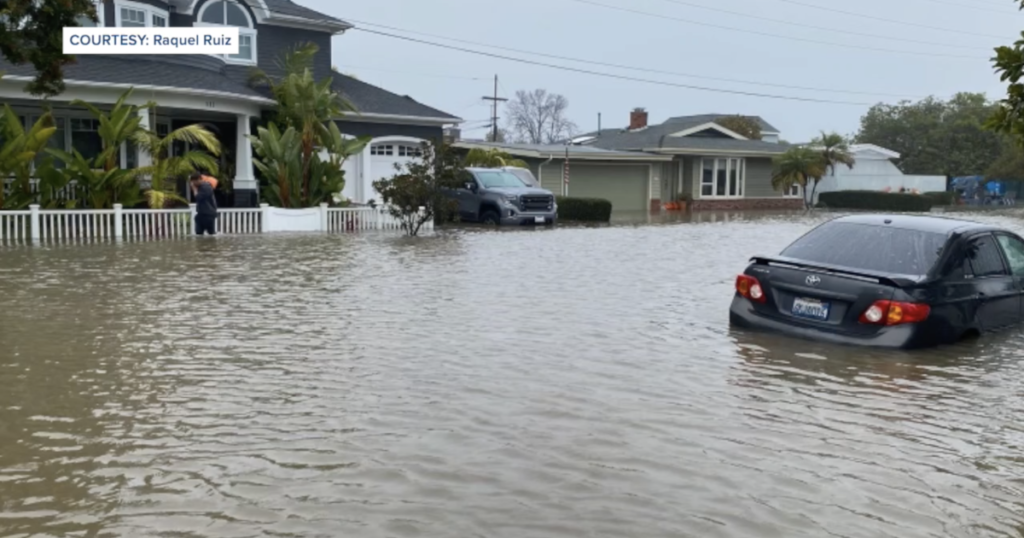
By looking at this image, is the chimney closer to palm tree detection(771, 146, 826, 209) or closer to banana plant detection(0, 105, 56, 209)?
palm tree detection(771, 146, 826, 209)

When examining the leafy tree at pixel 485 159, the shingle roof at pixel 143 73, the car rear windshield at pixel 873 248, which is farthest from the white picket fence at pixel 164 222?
the car rear windshield at pixel 873 248

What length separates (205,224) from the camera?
23.1 m

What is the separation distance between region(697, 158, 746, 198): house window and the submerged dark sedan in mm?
39457

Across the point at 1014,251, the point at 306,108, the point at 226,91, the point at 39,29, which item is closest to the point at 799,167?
the point at 306,108

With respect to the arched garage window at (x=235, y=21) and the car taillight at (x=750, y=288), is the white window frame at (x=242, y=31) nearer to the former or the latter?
the arched garage window at (x=235, y=21)

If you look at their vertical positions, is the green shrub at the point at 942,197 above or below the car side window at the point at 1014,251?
above

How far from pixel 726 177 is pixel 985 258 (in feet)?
134

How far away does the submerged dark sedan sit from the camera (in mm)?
9539

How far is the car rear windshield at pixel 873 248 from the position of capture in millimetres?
10023

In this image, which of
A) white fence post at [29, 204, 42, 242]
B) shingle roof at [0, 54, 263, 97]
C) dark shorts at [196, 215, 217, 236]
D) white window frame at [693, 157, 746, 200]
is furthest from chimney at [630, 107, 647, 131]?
white fence post at [29, 204, 42, 242]

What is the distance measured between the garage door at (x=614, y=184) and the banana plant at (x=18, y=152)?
25994mm

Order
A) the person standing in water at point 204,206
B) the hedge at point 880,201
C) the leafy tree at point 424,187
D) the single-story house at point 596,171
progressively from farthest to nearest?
the hedge at point 880,201 < the single-story house at point 596,171 < the leafy tree at point 424,187 < the person standing in water at point 204,206

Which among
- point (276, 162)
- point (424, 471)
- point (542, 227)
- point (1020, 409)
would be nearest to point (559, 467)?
point (424, 471)

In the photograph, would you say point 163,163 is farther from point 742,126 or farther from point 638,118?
point 742,126
